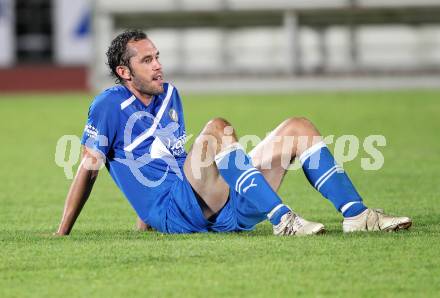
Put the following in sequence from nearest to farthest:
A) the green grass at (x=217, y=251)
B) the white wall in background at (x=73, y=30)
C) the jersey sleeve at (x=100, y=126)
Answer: the green grass at (x=217, y=251), the jersey sleeve at (x=100, y=126), the white wall in background at (x=73, y=30)

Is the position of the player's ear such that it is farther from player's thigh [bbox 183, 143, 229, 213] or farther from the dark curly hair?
player's thigh [bbox 183, 143, 229, 213]

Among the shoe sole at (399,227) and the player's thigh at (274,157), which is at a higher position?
the player's thigh at (274,157)

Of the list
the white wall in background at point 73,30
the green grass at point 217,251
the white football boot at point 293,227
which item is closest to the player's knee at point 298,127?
the white football boot at point 293,227

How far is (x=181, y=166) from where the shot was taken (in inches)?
239

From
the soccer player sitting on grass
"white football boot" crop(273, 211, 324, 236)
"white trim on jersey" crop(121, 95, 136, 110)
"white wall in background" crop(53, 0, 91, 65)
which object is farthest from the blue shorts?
"white wall in background" crop(53, 0, 91, 65)

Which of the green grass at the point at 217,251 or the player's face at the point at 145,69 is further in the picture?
the player's face at the point at 145,69

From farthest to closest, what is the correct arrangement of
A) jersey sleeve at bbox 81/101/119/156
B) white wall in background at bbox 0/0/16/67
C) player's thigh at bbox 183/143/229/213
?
white wall in background at bbox 0/0/16/67, jersey sleeve at bbox 81/101/119/156, player's thigh at bbox 183/143/229/213

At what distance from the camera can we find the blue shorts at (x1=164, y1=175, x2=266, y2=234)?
19.2 ft

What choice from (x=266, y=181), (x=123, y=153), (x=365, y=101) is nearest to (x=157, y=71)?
(x=123, y=153)

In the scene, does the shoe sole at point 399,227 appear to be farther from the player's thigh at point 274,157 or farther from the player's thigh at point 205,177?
the player's thigh at point 205,177

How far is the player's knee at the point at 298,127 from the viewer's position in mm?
5898

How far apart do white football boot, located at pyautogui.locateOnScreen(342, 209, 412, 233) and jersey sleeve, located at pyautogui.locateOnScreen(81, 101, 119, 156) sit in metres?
1.30

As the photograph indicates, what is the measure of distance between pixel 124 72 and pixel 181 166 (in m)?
0.58

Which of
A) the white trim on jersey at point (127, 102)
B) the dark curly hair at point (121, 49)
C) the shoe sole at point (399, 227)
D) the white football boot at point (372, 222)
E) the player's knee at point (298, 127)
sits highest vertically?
the dark curly hair at point (121, 49)
